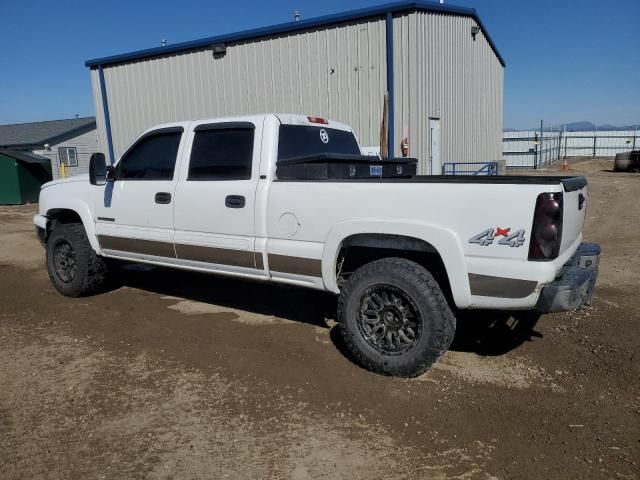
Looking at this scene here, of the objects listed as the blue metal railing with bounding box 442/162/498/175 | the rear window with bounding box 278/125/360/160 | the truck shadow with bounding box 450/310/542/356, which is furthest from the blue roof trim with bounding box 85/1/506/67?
the truck shadow with bounding box 450/310/542/356

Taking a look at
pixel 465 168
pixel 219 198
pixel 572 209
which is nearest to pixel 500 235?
pixel 572 209

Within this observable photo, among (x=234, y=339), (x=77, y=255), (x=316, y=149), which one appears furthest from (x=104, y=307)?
(x=316, y=149)

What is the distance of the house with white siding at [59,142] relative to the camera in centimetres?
3253

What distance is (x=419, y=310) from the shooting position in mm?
3656

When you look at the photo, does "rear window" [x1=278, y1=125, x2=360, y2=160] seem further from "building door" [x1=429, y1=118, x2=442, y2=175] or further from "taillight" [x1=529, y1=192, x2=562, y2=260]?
"building door" [x1=429, y1=118, x2=442, y2=175]

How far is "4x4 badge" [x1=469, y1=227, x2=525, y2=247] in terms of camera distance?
A: 10.8 feet

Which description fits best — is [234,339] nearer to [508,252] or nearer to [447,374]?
[447,374]

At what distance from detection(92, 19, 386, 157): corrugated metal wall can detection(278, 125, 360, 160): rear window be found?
5954 mm

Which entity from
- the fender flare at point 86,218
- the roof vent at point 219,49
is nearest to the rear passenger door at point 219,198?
the fender flare at point 86,218

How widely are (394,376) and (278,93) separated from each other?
33.4ft

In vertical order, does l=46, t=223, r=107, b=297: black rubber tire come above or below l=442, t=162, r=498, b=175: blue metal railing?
below

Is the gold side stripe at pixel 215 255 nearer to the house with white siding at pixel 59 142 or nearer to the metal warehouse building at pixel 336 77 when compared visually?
the metal warehouse building at pixel 336 77

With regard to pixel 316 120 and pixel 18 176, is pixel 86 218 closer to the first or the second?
pixel 316 120

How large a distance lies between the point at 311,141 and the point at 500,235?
7.56 feet
